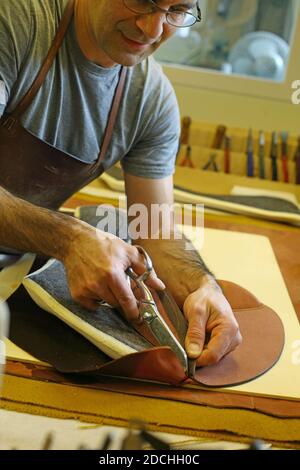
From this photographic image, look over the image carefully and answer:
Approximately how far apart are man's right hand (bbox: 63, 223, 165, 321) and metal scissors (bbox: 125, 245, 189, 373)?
13mm

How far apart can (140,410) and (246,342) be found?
1.05ft

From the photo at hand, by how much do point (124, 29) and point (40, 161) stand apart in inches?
14.1

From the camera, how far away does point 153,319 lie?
1.06 m

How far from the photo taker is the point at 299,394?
3.61 ft

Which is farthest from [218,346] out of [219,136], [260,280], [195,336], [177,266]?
[219,136]

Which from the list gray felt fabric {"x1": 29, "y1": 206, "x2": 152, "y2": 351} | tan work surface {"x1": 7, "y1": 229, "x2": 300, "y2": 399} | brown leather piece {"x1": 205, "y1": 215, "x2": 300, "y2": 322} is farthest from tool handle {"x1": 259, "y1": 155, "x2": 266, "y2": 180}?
gray felt fabric {"x1": 29, "y1": 206, "x2": 152, "y2": 351}

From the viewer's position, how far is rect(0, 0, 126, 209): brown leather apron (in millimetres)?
1301

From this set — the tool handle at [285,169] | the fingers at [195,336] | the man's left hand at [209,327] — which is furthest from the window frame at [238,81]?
the fingers at [195,336]

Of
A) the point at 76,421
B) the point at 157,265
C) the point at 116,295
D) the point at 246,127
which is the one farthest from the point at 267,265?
the point at 246,127

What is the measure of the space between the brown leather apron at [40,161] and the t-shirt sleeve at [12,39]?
0.07 m

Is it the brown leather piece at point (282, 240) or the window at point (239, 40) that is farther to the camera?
the window at point (239, 40)

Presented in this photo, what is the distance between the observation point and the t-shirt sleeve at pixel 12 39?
119 cm

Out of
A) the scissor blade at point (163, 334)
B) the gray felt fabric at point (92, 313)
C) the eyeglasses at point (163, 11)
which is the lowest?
the gray felt fabric at point (92, 313)

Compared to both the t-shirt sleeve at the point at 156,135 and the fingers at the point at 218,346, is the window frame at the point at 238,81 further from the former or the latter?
the fingers at the point at 218,346
